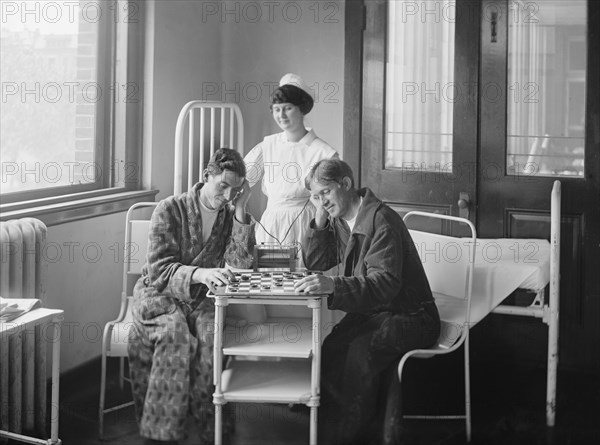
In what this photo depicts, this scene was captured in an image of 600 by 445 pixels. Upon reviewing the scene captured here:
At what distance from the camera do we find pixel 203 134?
14.0 ft

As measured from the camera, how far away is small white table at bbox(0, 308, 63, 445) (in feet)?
8.76

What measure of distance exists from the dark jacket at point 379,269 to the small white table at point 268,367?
16cm

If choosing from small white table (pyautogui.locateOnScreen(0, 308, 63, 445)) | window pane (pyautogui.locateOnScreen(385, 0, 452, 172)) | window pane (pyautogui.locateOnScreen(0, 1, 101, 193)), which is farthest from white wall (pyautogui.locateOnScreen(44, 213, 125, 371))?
window pane (pyautogui.locateOnScreen(385, 0, 452, 172))

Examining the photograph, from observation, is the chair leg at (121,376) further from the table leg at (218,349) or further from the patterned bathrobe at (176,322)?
the table leg at (218,349)

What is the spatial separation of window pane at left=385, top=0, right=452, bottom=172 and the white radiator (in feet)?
6.24

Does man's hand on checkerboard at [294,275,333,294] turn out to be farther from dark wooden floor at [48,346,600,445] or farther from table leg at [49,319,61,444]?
table leg at [49,319,61,444]

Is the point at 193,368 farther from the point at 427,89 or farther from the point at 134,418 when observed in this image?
the point at 427,89

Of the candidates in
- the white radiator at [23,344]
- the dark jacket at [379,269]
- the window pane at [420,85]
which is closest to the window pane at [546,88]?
the window pane at [420,85]

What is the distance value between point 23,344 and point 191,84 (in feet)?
6.21

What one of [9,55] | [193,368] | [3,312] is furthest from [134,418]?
[9,55]

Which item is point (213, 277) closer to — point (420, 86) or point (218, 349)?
point (218, 349)

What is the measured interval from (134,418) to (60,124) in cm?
138

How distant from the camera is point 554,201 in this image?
3.42 m

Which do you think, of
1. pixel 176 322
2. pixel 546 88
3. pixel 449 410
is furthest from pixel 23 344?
pixel 546 88
